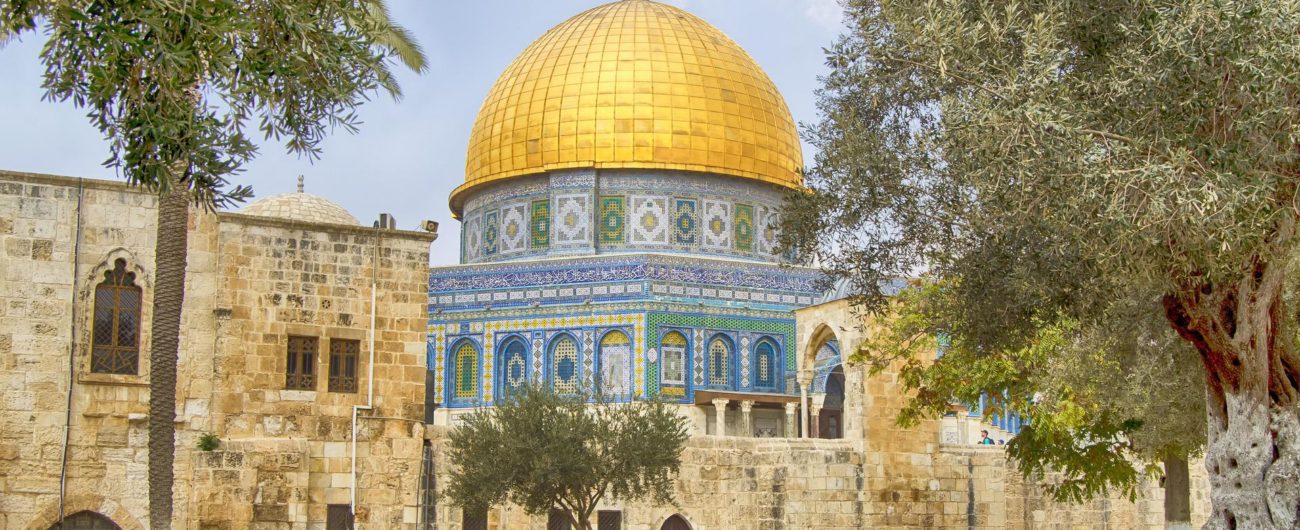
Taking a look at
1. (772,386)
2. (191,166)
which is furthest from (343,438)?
(772,386)

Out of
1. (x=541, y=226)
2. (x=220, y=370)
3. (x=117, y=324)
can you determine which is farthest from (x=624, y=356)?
(x=117, y=324)

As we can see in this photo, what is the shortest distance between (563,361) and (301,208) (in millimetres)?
5646

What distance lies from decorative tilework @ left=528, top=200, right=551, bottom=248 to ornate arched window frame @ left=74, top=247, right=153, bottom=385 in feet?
47.6

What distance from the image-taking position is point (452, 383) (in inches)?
1040

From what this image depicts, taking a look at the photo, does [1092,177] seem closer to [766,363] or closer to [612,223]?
[766,363]

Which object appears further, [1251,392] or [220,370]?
[220,370]

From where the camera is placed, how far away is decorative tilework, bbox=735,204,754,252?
A: 2783 cm

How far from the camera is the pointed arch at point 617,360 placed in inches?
984

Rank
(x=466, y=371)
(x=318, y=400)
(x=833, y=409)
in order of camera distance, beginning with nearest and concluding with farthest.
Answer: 1. (x=318, y=400)
2. (x=466, y=371)
3. (x=833, y=409)

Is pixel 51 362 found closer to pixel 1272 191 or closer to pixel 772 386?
pixel 1272 191

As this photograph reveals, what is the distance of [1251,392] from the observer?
316 inches

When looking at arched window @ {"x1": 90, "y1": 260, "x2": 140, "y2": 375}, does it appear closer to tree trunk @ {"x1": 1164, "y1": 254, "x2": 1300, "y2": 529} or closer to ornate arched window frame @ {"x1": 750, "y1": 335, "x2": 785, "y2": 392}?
tree trunk @ {"x1": 1164, "y1": 254, "x2": 1300, "y2": 529}

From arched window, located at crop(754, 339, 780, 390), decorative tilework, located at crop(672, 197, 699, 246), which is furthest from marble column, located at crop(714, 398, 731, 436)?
decorative tilework, located at crop(672, 197, 699, 246)

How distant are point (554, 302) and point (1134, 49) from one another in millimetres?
19207
